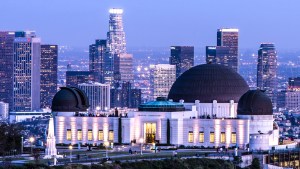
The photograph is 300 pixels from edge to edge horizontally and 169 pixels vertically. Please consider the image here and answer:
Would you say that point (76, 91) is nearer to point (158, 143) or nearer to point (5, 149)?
point (158, 143)

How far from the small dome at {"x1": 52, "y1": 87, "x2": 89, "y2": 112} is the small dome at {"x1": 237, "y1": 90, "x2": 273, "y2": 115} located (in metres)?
18.2

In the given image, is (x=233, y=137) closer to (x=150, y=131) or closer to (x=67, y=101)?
(x=150, y=131)

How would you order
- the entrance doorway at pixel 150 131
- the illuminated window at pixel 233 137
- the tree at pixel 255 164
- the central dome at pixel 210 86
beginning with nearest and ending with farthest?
the tree at pixel 255 164 < the illuminated window at pixel 233 137 < the entrance doorway at pixel 150 131 < the central dome at pixel 210 86

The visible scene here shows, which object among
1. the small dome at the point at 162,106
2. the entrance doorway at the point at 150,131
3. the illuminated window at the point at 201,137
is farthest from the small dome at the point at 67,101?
the illuminated window at the point at 201,137

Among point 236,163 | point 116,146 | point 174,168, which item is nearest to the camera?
point 174,168

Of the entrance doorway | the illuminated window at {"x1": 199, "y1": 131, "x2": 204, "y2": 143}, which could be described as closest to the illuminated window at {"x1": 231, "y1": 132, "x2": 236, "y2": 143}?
the illuminated window at {"x1": 199, "y1": 131, "x2": 204, "y2": 143}

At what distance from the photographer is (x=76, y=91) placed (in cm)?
16350

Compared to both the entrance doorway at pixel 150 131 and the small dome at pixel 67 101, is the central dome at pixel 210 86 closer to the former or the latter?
the entrance doorway at pixel 150 131

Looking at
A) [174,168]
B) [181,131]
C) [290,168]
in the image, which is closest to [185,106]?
[181,131]

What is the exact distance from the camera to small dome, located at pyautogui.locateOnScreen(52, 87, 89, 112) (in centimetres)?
16150

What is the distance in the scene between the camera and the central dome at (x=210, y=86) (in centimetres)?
16612

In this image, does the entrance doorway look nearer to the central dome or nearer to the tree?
the central dome

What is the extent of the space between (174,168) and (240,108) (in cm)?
3163

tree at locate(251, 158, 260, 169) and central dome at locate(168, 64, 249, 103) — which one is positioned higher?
central dome at locate(168, 64, 249, 103)
